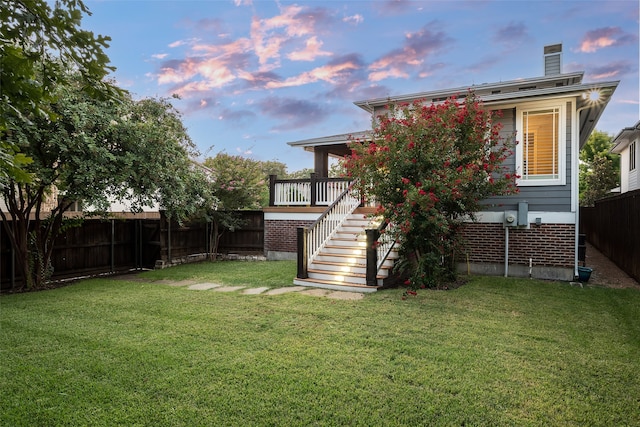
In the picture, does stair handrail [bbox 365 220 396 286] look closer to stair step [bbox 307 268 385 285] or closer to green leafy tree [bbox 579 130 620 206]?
stair step [bbox 307 268 385 285]

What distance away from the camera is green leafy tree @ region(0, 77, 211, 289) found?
7051 millimetres

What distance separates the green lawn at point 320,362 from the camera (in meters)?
2.92

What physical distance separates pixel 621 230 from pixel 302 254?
348 inches

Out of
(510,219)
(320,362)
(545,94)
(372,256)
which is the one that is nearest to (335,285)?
(372,256)

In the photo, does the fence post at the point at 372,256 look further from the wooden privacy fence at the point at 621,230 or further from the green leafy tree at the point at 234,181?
the green leafy tree at the point at 234,181

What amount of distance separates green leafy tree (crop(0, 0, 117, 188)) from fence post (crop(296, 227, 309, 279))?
20.5 feet

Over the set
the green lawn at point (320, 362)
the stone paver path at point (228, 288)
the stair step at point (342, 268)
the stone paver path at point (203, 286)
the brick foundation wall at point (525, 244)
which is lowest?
the stone paver path at point (203, 286)

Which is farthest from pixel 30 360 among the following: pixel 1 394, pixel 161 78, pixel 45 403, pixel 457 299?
pixel 161 78

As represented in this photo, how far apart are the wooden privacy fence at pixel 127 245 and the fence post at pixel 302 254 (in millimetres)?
5186

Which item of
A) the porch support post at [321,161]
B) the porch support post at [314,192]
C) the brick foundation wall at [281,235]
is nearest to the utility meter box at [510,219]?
the porch support post at [314,192]

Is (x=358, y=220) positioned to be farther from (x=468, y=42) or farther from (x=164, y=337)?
(x=468, y=42)

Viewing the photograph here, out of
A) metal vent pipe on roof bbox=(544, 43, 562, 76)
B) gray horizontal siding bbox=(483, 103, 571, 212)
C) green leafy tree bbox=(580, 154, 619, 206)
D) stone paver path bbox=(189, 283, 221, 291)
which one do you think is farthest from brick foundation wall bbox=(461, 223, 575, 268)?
green leafy tree bbox=(580, 154, 619, 206)

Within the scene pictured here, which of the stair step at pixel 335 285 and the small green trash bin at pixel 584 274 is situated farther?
the small green trash bin at pixel 584 274

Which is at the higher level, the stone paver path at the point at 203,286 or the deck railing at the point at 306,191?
the deck railing at the point at 306,191
